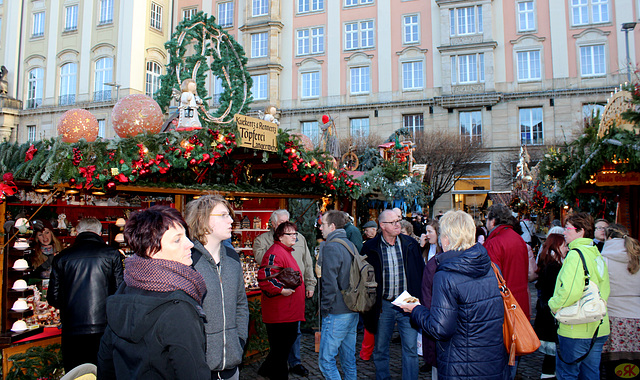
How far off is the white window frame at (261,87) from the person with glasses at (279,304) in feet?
89.9

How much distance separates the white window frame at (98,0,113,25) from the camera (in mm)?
28906

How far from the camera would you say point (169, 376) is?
172 cm

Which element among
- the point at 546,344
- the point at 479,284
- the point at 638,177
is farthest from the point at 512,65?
the point at 479,284

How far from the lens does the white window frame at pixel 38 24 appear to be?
30.6 metres

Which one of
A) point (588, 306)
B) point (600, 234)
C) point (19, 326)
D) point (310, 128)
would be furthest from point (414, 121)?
point (19, 326)

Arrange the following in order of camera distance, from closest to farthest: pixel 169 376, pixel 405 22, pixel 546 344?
1. pixel 169 376
2. pixel 546 344
3. pixel 405 22

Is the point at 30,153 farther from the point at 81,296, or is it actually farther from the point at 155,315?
the point at 155,315

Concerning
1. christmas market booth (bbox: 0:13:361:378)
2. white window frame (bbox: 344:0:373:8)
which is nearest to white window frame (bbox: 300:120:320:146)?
white window frame (bbox: 344:0:373:8)

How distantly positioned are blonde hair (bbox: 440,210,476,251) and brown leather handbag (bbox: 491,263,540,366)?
0.44 m

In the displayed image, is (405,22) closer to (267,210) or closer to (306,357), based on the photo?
(267,210)

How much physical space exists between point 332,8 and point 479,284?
98.9 ft

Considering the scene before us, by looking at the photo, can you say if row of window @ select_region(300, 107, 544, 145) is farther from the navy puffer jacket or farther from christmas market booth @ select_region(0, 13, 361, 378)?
the navy puffer jacket

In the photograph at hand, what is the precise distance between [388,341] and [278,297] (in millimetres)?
1186

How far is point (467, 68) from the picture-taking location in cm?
2692
